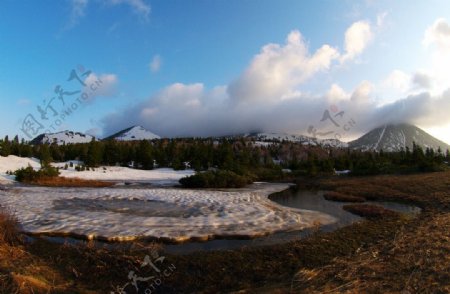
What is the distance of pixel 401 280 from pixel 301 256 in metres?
4.31

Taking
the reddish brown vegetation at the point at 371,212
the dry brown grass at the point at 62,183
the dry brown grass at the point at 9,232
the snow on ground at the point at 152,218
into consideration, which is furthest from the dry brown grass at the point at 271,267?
the dry brown grass at the point at 62,183

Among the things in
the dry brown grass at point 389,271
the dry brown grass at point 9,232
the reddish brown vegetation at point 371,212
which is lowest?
the reddish brown vegetation at point 371,212

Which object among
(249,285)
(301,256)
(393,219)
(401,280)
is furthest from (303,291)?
(393,219)

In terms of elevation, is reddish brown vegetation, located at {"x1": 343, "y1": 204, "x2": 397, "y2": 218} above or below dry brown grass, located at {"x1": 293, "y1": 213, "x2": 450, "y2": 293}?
below

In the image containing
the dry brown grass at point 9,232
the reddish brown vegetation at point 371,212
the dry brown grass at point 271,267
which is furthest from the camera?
the reddish brown vegetation at point 371,212

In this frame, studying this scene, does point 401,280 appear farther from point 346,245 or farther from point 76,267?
point 76,267

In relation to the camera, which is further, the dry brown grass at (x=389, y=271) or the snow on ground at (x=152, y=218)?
the snow on ground at (x=152, y=218)

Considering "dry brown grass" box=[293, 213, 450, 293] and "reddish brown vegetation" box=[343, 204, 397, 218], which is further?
"reddish brown vegetation" box=[343, 204, 397, 218]

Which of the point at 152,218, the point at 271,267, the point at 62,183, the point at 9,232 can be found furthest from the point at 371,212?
the point at 62,183

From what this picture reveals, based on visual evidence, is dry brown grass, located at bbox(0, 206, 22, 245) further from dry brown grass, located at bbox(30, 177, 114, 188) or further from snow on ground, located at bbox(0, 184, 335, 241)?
dry brown grass, located at bbox(30, 177, 114, 188)

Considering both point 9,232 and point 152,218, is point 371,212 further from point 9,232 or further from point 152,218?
point 9,232

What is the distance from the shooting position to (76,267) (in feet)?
35.9

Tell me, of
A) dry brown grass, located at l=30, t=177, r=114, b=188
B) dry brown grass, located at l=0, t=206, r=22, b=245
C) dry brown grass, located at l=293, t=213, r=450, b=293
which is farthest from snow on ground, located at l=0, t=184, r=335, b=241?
dry brown grass, located at l=30, t=177, r=114, b=188

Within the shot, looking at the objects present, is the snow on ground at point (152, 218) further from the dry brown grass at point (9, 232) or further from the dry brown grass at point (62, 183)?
the dry brown grass at point (62, 183)
